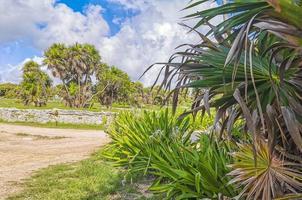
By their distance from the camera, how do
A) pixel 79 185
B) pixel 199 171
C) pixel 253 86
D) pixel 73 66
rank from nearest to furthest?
pixel 253 86, pixel 199 171, pixel 79 185, pixel 73 66

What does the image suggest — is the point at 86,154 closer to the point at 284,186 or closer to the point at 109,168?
the point at 109,168

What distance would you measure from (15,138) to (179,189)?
532 inches

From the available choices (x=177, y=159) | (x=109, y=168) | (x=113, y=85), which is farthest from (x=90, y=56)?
(x=177, y=159)

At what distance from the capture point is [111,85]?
4641 centimetres

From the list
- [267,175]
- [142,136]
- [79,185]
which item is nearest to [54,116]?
[142,136]

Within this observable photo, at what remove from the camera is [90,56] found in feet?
133

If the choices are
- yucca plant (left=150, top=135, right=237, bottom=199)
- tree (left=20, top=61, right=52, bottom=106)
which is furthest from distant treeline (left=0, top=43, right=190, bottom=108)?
yucca plant (left=150, top=135, right=237, bottom=199)

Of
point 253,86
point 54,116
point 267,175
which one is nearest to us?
point 253,86

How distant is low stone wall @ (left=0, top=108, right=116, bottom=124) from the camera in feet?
85.5

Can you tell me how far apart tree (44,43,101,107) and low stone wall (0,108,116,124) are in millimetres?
12574

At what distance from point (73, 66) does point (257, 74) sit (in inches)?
1503

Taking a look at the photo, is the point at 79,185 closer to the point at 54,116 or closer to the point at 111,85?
the point at 54,116

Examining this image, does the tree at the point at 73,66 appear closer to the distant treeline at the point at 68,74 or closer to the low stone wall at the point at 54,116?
the distant treeline at the point at 68,74

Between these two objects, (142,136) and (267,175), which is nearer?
(267,175)
